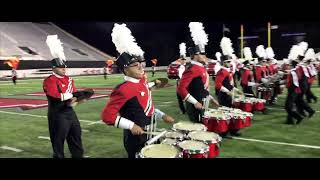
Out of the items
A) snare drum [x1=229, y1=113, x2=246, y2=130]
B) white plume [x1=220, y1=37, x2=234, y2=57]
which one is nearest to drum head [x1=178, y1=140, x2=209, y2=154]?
snare drum [x1=229, y1=113, x2=246, y2=130]

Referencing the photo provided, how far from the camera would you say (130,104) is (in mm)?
2840

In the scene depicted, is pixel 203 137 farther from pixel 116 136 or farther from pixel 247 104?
pixel 247 104

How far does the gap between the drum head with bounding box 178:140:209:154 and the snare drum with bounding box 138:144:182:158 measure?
12cm

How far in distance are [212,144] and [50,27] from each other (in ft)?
116

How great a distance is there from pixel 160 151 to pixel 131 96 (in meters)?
0.51

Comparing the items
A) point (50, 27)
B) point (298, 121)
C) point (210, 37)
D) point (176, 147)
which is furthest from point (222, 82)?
point (50, 27)

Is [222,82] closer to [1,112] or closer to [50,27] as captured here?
[1,112]

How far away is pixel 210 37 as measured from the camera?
19.9 metres

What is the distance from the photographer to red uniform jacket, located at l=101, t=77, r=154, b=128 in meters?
2.72

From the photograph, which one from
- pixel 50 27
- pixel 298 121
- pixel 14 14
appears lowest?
pixel 298 121

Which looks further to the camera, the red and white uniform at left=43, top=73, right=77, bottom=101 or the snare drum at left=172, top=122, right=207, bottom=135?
the red and white uniform at left=43, top=73, right=77, bottom=101

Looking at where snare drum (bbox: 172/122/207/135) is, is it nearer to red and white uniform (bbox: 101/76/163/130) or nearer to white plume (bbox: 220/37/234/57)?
red and white uniform (bbox: 101/76/163/130)

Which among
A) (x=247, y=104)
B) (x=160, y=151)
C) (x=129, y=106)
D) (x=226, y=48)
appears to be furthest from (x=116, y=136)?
Answer: (x=226, y=48)

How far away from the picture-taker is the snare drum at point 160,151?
263 centimetres
